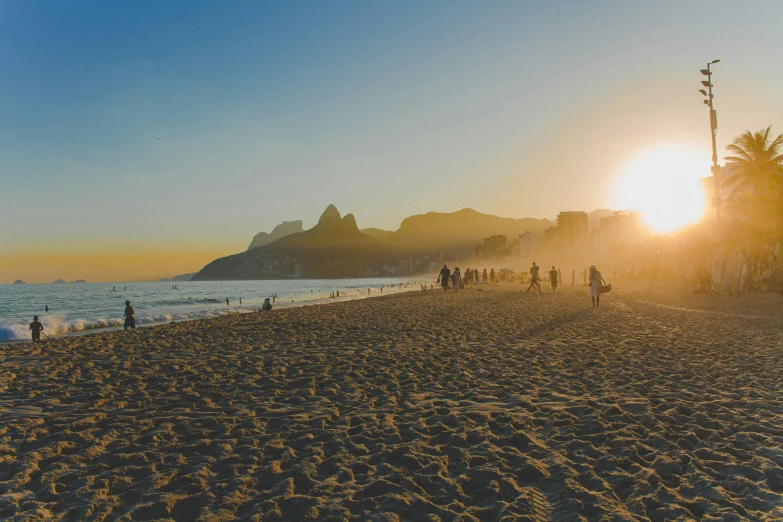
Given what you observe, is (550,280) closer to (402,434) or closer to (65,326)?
(65,326)

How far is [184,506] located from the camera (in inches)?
142

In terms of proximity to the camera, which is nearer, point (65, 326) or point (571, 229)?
point (65, 326)

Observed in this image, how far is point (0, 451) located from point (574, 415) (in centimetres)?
696

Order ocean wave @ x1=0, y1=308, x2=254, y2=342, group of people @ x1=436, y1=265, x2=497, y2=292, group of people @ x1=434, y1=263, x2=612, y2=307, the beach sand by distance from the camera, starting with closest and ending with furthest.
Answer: the beach sand < ocean wave @ x1=0, y1=308, x2=254, y2=342 < group of people @ x1=434, y1=263, x2=612, y2=307 < group of people @ x1=436, y1=265, x2=497, y2=292

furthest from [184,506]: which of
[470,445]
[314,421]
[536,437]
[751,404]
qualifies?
[751,404]

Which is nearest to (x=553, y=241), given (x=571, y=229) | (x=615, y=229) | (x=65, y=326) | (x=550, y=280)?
(x=571, y=229)

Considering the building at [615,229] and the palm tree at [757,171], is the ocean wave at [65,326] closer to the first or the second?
the palm tree at [757,171]

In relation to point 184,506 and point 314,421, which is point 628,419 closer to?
point 314,421

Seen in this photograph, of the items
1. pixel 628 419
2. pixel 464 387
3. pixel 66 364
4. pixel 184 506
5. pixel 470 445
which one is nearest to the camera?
pixel 184 506

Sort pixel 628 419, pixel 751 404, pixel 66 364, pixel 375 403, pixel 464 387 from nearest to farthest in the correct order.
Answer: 1. pixel 628 419
2. pixel 751 404
3. pixel 375 403
4. pixel 464 387
5. pixel 66 364

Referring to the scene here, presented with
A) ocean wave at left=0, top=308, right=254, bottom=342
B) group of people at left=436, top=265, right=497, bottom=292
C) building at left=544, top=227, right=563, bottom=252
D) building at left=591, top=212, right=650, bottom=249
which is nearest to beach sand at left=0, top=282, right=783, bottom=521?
ocean wave at left=0, top=308, right=254, bottom=342

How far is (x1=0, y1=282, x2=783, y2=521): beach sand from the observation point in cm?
361

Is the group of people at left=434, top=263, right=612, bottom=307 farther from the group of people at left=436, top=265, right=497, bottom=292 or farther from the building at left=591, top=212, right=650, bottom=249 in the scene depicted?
the building at left=591, top=212, right=650, bottom=249

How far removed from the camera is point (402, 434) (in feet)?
17.0
